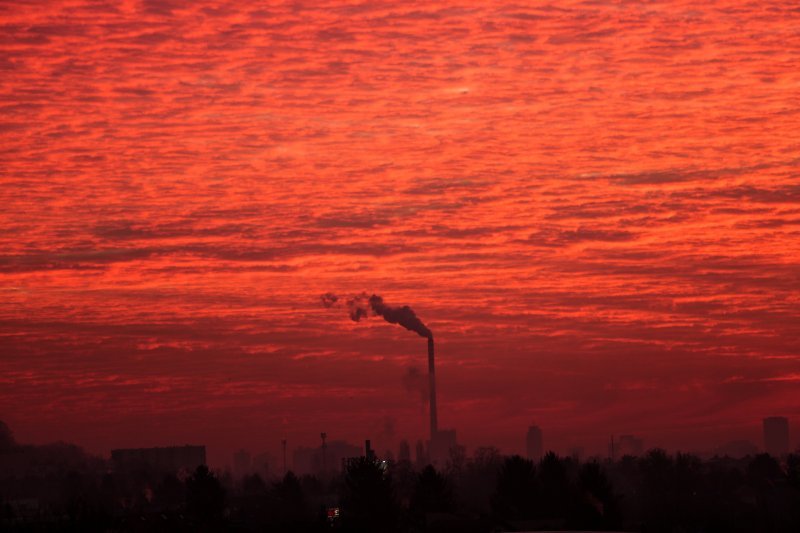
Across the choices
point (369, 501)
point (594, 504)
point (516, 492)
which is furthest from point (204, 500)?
point (594, 504)

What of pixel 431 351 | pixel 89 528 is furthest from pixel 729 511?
pixel 431 351

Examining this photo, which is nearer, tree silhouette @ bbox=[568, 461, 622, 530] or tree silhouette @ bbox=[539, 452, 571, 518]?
tree silhouette @ bbox=[568, 461, 622, 530]

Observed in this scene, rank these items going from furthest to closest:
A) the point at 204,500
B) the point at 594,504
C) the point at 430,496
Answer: the point at 204,500, the point at 430,496, the point at 594,504

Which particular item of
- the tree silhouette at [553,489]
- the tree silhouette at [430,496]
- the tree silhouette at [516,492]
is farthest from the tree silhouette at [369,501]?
the tree silhouette at [553,489]

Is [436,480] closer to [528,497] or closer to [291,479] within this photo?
[528,497]

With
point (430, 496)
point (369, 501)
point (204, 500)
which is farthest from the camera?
point (204, 500)

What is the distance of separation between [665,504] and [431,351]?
68.0m

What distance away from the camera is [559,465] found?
105750 mm

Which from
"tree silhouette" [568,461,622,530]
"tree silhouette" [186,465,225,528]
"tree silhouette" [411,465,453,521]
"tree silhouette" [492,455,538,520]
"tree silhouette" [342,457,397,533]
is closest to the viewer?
"tree silhouette" [568,461,622,530]

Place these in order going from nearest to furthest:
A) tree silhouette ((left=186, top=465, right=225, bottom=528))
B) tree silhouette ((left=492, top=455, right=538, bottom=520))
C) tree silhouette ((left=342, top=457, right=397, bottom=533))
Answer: tree silhouette ((left=342, top=457, right=397, bottom=533)) < tree silhouette ((left=492, top=455, right=538, bottom=520)) < tree silhouette ((left=186, top=465, right=225, bottom=528))

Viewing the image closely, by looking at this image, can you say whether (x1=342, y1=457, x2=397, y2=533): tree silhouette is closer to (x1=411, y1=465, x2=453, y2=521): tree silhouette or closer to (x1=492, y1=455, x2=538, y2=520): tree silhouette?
(x1=411, y1=465, x2=453, y2=521): tree silhouette

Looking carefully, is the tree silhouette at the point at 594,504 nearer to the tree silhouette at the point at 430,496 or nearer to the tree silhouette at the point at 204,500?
the tree silhouette at the point at 430,496

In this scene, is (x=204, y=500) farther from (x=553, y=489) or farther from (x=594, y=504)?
(x=594, y=504)

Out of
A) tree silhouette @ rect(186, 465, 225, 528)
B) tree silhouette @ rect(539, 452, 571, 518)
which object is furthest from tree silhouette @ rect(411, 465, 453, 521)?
tree silhouette @ rect(186, 465, 225, 528)
